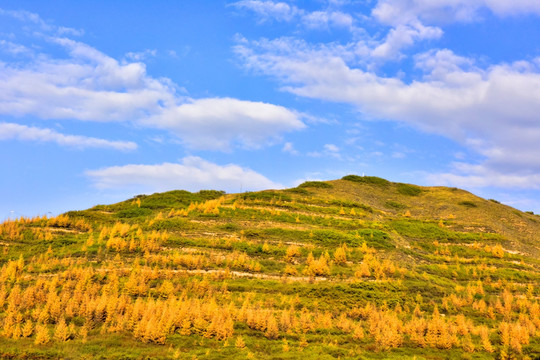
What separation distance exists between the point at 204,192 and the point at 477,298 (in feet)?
118

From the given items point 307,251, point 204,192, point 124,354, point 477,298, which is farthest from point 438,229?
point 124,354

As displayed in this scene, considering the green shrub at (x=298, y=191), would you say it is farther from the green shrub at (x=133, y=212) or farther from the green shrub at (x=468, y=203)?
the green shrub at (x=468, y=203)

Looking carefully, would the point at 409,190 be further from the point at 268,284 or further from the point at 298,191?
the point at 268,284

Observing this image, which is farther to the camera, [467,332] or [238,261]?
[238,261]

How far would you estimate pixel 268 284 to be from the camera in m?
21.9

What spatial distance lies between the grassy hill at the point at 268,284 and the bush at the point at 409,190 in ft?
53.5

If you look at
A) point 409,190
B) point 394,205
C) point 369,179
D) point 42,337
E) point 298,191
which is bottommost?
point 42,337

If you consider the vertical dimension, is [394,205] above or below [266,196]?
above

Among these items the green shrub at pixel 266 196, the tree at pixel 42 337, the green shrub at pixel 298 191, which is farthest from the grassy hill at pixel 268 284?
the green shrub at pixel 298 191

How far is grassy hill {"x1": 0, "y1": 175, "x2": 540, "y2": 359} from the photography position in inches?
553

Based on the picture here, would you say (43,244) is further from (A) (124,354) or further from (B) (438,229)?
(B) (438,229)

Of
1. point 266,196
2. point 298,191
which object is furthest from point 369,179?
point 266,196

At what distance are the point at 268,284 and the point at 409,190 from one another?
153ft

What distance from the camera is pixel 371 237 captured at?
31.4m
